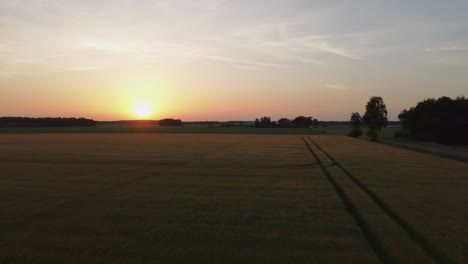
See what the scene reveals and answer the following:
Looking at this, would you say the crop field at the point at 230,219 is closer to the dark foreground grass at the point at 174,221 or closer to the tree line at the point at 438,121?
the dark foreground grass at the point at 174,221

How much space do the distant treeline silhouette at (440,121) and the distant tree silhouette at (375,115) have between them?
29.8 meters

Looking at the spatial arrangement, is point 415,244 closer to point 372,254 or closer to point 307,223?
point 372,254

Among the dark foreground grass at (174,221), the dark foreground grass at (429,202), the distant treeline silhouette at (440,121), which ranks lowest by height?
the dark foreground grass at (429,202)

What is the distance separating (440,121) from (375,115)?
49.4 meters

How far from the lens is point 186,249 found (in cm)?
916

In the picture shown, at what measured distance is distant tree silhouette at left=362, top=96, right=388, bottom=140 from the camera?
403ft

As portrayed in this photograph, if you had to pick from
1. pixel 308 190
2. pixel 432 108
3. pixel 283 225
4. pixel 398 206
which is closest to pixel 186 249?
pixel 283 225

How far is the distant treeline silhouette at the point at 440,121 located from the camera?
235 feet

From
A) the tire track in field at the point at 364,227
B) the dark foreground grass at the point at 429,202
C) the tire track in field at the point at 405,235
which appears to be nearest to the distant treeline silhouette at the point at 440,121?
the dark foreground grass at the point at 429,202


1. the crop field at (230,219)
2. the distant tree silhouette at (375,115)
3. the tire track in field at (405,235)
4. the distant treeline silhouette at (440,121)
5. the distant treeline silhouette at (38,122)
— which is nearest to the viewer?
the tire track in field at (405,235)

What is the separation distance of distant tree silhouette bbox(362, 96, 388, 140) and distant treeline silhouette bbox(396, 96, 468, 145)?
29824 mm

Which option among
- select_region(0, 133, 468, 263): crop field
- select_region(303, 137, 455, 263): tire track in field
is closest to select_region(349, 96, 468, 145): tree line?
select_region(0, 133, 468, 263): crop field

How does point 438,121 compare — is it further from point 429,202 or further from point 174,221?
point 174,221

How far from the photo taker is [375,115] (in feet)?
407
